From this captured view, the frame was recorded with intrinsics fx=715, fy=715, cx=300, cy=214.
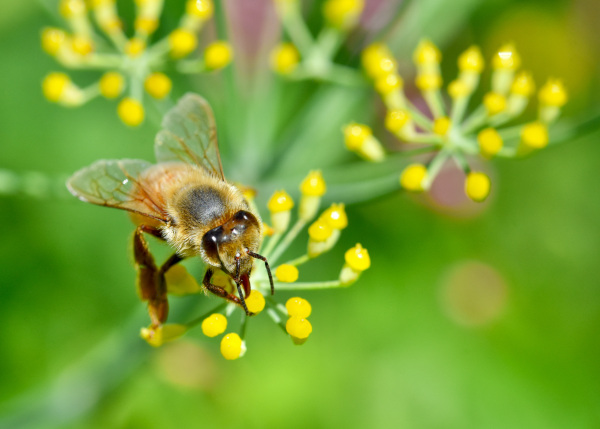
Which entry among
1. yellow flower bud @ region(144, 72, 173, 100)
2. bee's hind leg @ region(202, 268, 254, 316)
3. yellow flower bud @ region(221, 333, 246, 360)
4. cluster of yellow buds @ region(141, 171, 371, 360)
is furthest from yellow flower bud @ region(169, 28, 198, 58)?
yellow flower bud @ region(221, 333, 246, 360)

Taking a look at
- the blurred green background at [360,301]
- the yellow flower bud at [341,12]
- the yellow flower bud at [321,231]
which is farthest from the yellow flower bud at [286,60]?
the yellow flower bud at [321,231]

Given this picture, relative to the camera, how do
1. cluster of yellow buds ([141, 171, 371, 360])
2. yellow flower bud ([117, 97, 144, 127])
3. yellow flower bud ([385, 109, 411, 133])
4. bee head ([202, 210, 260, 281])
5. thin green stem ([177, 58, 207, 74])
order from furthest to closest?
thin green stem ([177, 58, 207, 74])
yellow flower bud ([117, 97, 144, 127])
yellow flower bud ([385, 109, 411, 133])
cluster of yellow buds ([141, 171, 371, 360])
bee head ([202, 210, 260, 281])

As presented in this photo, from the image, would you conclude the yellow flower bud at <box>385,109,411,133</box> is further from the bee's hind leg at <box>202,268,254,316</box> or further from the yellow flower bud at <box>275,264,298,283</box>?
the bee's hind leg at <box>202,268,254,316</box>

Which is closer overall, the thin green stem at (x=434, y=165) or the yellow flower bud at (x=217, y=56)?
the thin green stem at (x=434, y=165)

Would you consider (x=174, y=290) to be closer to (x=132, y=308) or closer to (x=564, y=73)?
(x=132, y=308)

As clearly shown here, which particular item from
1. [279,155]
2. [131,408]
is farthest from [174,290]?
[131,408]

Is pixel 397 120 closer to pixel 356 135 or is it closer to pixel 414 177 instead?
pixel 356 135

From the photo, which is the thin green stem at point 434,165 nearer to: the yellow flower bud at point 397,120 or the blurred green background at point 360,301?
the yellow flower bud at point 397,120
